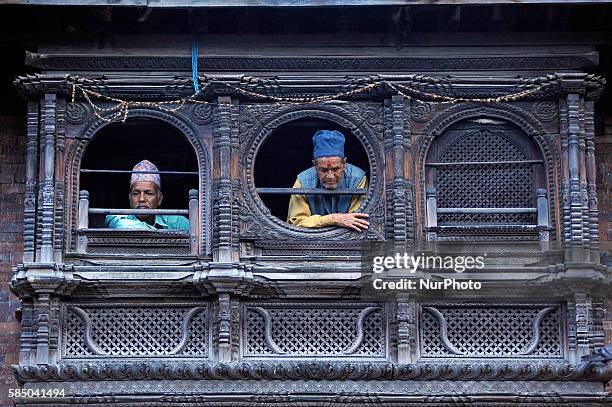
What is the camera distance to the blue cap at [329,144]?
60.0 ft

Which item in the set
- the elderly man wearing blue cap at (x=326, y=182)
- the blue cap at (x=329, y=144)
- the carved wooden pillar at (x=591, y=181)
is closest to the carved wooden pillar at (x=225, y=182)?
the elderly man wearing blue cap at (x=326, y=182)

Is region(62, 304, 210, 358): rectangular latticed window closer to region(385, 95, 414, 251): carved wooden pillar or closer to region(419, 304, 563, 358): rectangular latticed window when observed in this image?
region(385, 95, 414, 251): carved wooden pillar

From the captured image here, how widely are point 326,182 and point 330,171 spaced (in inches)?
4.3

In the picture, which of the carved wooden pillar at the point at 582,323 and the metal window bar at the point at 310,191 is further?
the metal window bar at the point at 310,191

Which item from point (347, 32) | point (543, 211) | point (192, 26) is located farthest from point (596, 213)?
point (192, 26)

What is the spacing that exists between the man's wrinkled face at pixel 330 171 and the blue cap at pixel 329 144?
0.05 meters

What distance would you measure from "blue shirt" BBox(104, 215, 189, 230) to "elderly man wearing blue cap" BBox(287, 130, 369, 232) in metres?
1.05

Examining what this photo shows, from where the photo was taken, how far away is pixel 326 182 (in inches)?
719

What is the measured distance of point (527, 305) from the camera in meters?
17.8

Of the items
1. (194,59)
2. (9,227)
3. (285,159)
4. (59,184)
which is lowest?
(9,227)

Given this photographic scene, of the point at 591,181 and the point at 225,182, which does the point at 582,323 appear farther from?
the point at 225,182

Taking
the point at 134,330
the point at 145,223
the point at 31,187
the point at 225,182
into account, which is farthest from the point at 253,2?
the point at 134,330

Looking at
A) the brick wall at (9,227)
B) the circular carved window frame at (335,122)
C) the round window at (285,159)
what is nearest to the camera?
the circular carved window frame at (335,122)

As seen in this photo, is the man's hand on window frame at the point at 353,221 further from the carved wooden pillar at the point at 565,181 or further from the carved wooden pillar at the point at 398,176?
the carved wooden pillar at the point at 565,181
